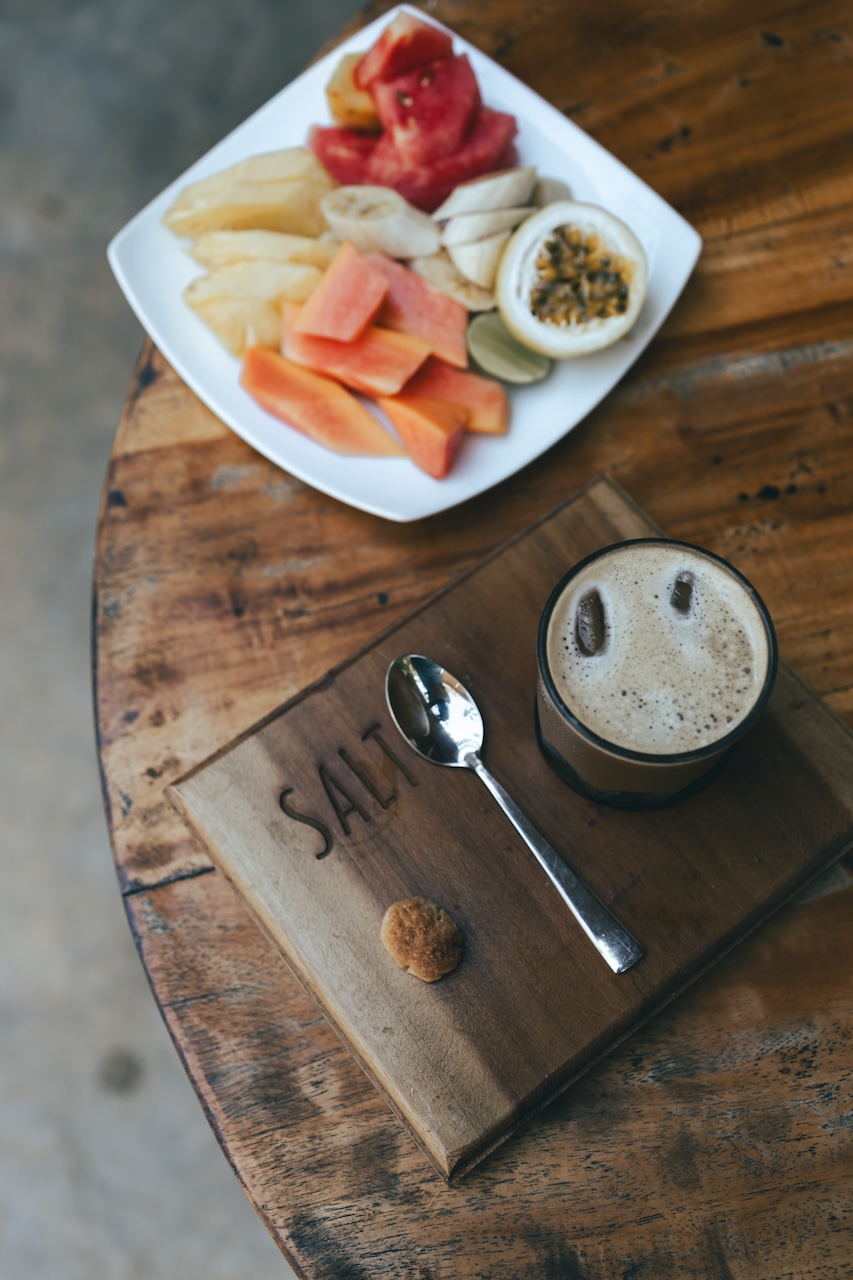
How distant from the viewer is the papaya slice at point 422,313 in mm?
1068

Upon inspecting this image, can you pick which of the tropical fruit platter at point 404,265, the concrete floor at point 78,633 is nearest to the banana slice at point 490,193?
the tropical fruit platter at point 404,265

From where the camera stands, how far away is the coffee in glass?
2.27ft

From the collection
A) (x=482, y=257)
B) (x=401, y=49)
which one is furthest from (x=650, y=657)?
(x=401, y=49)

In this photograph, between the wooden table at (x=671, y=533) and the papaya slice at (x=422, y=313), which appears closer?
the wooden table at (x=671, y=533)

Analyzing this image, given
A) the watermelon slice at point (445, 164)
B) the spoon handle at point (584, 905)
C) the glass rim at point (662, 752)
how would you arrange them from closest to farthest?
1. the glass rim at point (662, 752)
2. the spoon handle at point (584, 905)
3. the watermelon slice at point (445, 164)

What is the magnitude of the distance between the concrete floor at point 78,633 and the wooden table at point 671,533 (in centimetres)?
87

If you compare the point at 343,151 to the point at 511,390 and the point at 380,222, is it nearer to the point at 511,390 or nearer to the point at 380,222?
the point at 380,222

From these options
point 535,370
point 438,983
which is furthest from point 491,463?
point 438,983

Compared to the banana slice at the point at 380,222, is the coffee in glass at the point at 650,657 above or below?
below

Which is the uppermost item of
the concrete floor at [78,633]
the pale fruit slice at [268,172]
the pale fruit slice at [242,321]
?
the pale fruit slice at [268,172]

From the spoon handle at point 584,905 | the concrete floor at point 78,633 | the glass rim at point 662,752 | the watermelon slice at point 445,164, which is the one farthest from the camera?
the concrete floor at point 78,633

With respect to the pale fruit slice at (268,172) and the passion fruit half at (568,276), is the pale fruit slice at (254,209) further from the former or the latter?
the passion fruit half at (568,276)

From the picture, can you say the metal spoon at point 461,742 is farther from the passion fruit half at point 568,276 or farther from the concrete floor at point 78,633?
the concrete floor at point 78,633

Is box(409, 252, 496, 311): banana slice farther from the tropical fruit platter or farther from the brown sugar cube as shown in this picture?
the brown sugar cube
